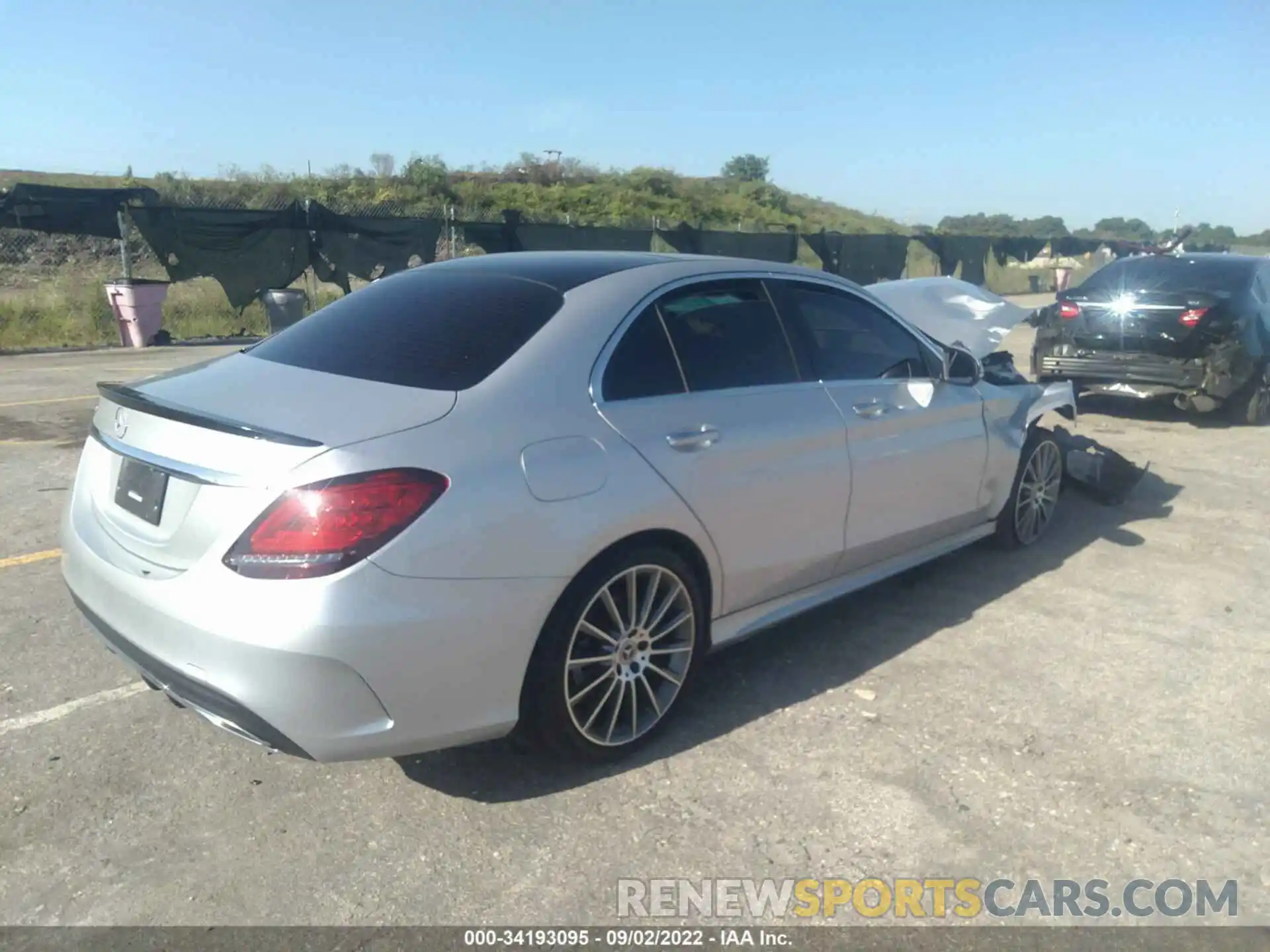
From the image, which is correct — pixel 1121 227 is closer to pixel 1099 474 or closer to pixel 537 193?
pixel 537 193

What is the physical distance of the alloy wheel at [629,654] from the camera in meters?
3.14

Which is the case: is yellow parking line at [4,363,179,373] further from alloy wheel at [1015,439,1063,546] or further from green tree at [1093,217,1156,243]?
green tree at [1093,217,1156,243]

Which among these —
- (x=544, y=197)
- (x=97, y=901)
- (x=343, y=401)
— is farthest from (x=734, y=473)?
(x=544, y=197)

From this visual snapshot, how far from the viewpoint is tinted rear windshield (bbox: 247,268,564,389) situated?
10.2ft

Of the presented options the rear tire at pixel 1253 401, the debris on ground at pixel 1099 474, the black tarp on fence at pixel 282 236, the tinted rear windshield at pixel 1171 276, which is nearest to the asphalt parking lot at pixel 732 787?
the debris on ground at pixel 1099 474

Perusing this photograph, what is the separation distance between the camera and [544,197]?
48.6 m

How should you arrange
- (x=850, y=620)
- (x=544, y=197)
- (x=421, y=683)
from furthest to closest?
(x=544, y=197)
(x=850, y=620)
(x=421, y=683)

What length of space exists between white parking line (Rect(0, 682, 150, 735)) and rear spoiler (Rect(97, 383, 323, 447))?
1.14 metres

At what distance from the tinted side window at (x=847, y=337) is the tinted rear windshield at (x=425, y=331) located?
115 centimetres

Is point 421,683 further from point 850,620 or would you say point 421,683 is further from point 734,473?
point 850,620

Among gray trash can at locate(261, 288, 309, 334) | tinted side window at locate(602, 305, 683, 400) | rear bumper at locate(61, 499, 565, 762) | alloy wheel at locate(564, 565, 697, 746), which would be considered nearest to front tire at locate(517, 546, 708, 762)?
alloy wheel at locate(564, 565, 697, 746)

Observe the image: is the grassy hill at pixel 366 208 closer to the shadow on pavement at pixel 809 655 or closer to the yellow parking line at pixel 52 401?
the yellow parking line at pixel 52 401

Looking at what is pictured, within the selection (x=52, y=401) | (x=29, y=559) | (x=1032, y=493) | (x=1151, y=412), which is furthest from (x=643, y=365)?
(x=1151, y=412)

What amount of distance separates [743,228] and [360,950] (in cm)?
4102
